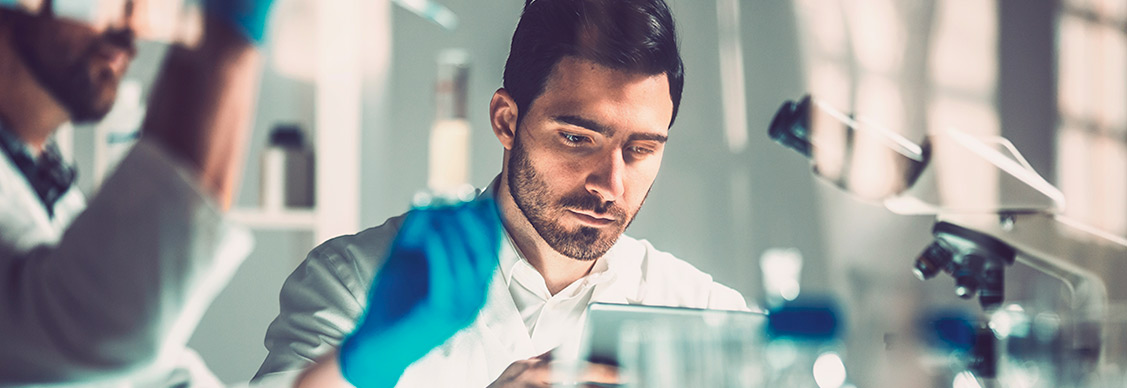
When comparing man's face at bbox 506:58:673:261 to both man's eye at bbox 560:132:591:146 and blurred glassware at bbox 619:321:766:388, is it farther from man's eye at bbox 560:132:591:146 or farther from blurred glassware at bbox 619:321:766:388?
blurred glassware at bbox 619:321:766:388

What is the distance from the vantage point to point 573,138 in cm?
88

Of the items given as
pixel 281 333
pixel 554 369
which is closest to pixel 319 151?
pixel 281 333

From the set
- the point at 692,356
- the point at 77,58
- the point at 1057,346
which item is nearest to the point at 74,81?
the point at 77,58

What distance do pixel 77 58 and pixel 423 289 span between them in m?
0.38

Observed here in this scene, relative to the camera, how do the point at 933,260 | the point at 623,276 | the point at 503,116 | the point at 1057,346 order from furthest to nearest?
the point at 1057,346 < the point at 933,260 < the point at 623,276 < the point at 503,116

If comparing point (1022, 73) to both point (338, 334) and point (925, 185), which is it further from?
point (338, 334)

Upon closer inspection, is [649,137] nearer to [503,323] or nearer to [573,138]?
[573,138]

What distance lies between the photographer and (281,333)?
744mm

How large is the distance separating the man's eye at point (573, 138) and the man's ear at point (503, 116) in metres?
0.06

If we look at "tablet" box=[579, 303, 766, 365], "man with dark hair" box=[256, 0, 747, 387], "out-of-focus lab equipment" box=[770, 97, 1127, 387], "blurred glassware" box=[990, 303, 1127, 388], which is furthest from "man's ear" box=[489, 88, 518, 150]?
"blurred glassware" box=[990, 303, 1127, 388]

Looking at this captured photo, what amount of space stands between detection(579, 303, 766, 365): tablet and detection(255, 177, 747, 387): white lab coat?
0.02 meters

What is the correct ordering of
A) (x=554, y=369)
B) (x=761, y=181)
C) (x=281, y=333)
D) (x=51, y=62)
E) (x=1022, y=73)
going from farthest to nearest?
(x=1022, y=73)
(x=761, y=181)
(x=554, y=369)
(x=281, y=333)
(x=51, y=62)

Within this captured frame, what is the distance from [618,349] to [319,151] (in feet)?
1.30

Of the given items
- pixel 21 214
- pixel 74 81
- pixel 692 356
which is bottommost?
pixel 692 356
